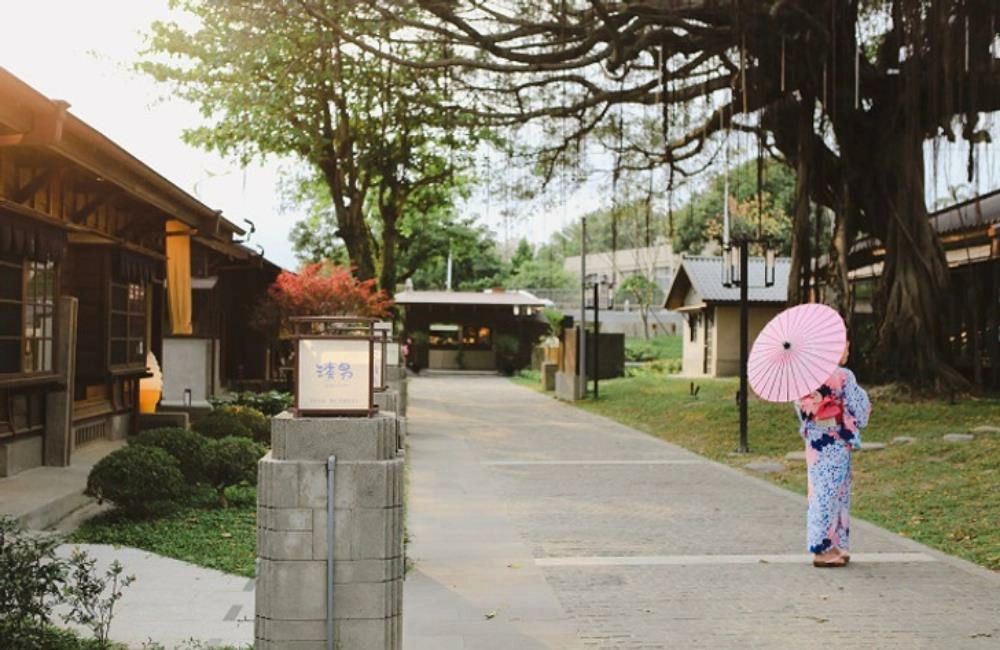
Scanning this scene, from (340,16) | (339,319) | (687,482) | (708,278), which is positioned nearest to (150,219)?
(340,16)

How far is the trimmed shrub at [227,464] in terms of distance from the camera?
32.8 ft

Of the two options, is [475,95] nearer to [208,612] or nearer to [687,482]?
[687,482]

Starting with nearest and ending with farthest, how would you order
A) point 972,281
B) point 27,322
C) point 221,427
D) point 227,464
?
point 227,464, point 27,322, point 221,427, point 972,281

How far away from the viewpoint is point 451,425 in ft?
71.4

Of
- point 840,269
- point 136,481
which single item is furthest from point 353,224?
point 136,481

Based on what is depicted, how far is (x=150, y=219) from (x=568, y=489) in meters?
7.26

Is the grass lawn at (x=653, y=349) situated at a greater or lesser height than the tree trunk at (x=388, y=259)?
lesser

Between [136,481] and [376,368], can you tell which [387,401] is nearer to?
[376,368]

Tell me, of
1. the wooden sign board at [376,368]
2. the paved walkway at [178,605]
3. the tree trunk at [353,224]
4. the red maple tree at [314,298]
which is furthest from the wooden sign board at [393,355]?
the paved walkway at [178,605]

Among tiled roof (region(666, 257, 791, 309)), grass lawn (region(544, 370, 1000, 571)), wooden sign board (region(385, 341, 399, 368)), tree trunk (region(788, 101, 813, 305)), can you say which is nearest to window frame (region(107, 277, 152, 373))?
wooden sign board (region(385, 341, 399, 368))

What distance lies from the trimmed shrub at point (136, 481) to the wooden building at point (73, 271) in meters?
1.89

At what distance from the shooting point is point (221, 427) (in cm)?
1293

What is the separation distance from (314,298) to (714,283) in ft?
61.8

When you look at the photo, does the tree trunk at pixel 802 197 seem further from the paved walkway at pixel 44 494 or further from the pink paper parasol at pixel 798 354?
the paved walkway at pixel 44 494
